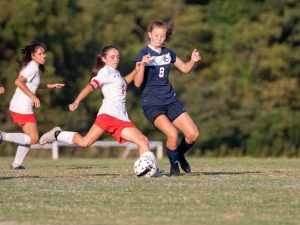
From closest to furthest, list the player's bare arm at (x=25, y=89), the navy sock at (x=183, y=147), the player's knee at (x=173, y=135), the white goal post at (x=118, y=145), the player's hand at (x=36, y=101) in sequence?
the player's knee at (x=173, y=135) < the navy sock at (x=183, y=147) < the player's hand at (x=36, y=101) < the player's bare arm at (x=25, y=89) < the white goal post at (x=118, y=145)

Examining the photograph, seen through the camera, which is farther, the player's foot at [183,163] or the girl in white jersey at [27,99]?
the girl in white jersey at [27,99]

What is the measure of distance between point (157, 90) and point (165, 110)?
285mm

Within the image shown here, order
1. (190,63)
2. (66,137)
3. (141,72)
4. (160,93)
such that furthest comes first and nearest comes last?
(190,63) → (160,93) → (66,137) → (141,72)

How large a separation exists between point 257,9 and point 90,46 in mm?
10223

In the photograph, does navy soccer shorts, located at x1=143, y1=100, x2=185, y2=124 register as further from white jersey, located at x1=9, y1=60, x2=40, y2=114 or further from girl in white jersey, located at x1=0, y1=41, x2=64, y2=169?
white jersey, located at x1=9, y1=60, x2=40, y2=114

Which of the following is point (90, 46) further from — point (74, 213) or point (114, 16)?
point (74, 213)

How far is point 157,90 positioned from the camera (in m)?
14.4

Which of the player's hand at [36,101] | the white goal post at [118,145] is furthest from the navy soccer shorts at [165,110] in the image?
the white goal post at [118,145]

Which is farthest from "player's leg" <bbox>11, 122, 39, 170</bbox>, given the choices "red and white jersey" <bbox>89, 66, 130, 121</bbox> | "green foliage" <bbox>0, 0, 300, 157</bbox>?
"green foliage" <bbox>0, 0, 300, 157</bbox>

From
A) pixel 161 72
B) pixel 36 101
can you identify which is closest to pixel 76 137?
pixel 161 72

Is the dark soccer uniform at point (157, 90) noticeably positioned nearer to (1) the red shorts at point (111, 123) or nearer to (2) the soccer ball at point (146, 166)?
(1) the red shorts at point (111, 123)

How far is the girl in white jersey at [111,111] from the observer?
545 inches

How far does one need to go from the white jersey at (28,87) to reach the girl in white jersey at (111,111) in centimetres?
257

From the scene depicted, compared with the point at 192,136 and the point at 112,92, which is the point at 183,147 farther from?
the point at 112,92
